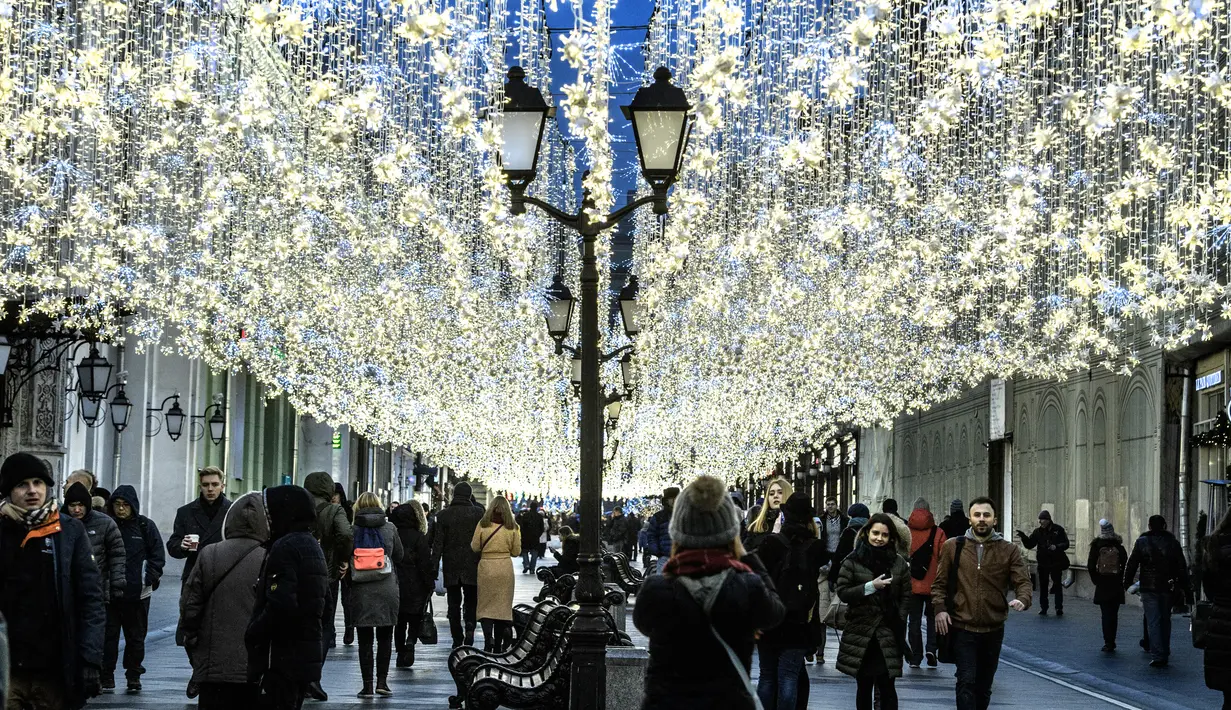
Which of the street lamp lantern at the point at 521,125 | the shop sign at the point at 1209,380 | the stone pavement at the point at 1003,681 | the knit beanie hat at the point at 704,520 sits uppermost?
the street lamp lantern at the point at 521,125

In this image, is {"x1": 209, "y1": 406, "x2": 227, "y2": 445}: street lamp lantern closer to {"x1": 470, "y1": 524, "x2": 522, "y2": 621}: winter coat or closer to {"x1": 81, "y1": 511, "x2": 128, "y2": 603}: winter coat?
{"x1": 470, "y1": 524, "x2": 522, "y2": 621}: winter coat

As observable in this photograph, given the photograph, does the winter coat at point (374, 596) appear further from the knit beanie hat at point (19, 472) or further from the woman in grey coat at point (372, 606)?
the knit beanie hat at point (19, 472)

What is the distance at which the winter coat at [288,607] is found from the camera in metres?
8.60

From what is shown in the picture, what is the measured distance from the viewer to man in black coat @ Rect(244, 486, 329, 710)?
8.61m

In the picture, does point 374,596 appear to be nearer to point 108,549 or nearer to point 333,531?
point 333,531

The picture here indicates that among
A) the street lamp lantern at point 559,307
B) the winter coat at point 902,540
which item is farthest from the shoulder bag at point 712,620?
the street lamp lantern at point 559,307

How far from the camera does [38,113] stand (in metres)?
16.7

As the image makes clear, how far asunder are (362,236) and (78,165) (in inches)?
185

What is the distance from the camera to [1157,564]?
1925 centimetres

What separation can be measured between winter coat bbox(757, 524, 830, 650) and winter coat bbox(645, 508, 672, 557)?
39.3 feet

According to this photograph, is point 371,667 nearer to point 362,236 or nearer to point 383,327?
point 362,236

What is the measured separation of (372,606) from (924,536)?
5.50 metres

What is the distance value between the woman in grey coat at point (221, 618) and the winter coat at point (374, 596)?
5665mm

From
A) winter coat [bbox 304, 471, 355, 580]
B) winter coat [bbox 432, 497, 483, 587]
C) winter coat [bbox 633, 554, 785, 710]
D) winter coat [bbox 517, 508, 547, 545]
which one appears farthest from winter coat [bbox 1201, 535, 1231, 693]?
winter coat [bbox 517, 508, 547, 545]
